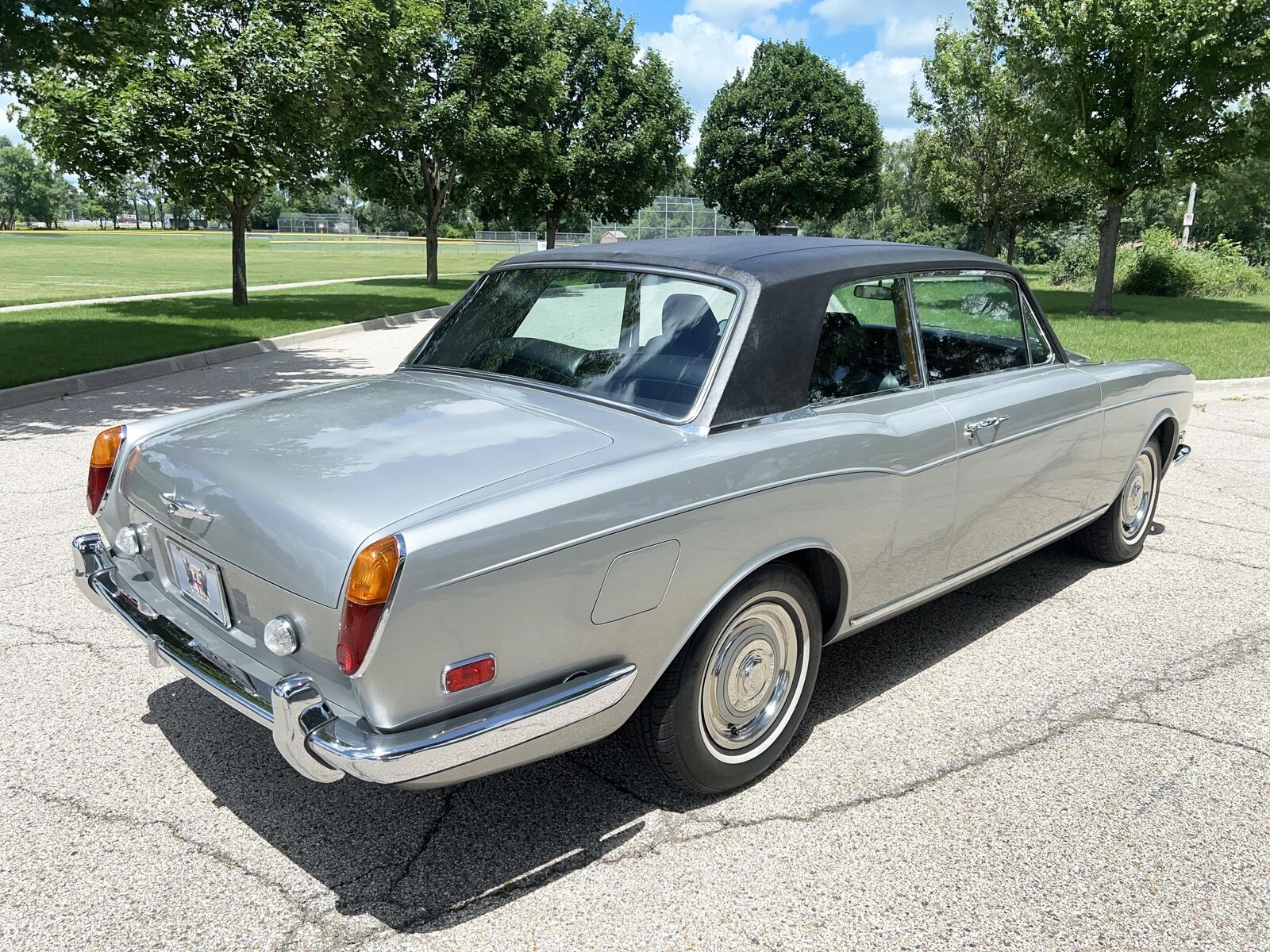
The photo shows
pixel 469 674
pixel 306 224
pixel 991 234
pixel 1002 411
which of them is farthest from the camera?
pixel 306 224

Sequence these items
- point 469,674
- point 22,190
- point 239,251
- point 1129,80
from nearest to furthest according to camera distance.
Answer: point 469,674
point 239,251
point 1129,80
point 22,190

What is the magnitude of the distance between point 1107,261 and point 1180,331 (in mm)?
4145

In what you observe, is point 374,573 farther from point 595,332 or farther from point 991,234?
point 991,234

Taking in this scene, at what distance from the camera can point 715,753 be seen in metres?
3.01

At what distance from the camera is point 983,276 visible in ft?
13.9

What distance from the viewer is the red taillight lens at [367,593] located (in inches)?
88.1

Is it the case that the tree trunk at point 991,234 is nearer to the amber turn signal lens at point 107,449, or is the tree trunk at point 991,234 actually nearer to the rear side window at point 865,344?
the rear side window at point 865,344

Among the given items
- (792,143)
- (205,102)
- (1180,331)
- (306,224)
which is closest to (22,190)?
(306,224)

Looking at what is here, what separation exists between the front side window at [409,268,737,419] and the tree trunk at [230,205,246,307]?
14.2 metres

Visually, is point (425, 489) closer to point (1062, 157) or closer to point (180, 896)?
point (180, 896)

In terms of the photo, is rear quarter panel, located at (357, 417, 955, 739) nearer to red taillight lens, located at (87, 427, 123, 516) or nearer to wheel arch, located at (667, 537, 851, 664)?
wheel arch, located at (667, 537, 851, 664)

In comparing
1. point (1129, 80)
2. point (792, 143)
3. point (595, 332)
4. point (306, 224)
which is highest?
point (792, 143)

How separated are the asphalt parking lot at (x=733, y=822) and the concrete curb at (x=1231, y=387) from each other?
7.82 m

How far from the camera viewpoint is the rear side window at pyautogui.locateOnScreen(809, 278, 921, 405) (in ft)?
11.0
